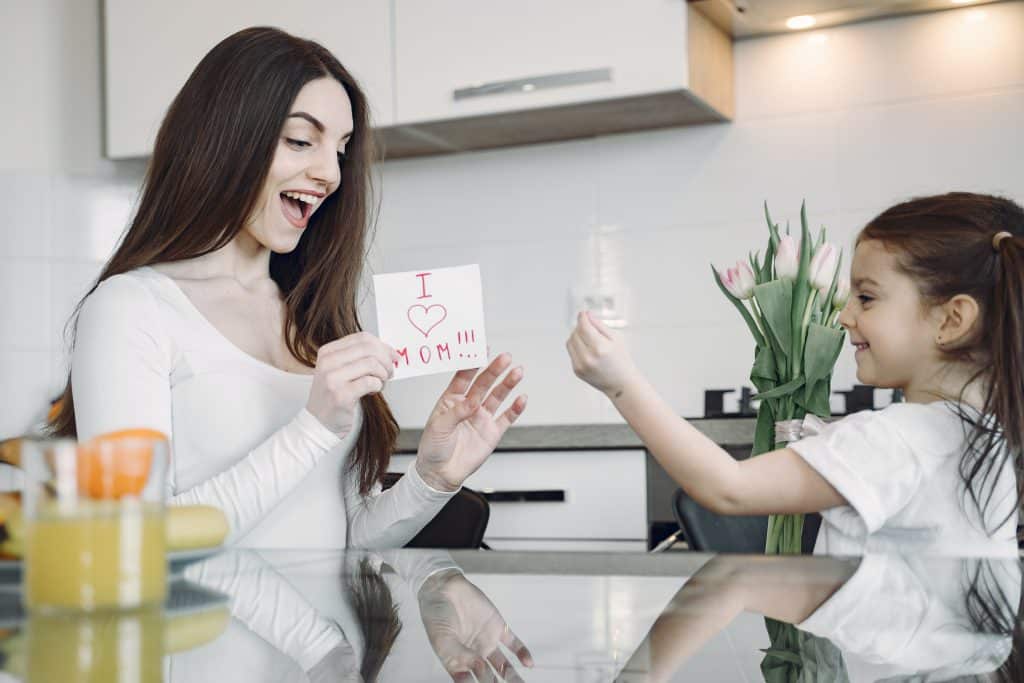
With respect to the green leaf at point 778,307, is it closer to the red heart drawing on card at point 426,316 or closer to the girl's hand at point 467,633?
the red heart drawing on card at point 426,316

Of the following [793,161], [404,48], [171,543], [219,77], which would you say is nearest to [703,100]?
[793,161]

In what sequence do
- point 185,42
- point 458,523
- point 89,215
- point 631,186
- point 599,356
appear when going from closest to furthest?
1. point 599,356
2. point 458,523
3. point 631,186
4. point 185,42
5. point 89,215

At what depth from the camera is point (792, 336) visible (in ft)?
4.48

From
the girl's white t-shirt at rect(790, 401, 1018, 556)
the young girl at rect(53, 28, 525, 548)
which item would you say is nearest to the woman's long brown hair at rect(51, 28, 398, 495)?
the young girl at rect(53, 28, 525, 548)

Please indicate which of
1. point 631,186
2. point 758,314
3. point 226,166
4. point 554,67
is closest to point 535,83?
point 554,67

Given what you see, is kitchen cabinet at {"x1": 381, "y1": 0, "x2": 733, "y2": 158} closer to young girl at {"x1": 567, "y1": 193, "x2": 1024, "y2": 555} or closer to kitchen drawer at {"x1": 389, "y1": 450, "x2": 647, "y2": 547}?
kitchen drawer at {"x1": 389, "y1": 450, "x2": 647, "y2": 547}

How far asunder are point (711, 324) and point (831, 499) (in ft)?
5.35

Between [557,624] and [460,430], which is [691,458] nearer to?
[460,430]

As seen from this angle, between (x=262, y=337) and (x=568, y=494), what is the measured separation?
1033mm

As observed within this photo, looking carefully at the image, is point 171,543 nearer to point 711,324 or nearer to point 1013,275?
point 1013,275

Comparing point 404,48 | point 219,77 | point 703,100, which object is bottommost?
point 219,77

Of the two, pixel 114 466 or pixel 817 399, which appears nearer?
pixel 114 466

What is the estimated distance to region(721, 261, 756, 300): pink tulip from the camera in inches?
54.8

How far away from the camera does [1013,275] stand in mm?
1264
